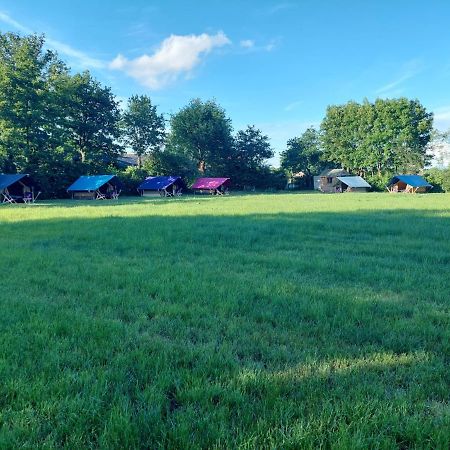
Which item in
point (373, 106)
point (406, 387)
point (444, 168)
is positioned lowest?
point (406, 387)

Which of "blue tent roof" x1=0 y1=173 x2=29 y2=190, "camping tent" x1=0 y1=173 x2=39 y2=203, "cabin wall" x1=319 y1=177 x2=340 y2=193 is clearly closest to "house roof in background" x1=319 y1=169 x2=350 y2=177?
"cabin wall" x1=319 y1=177 x2=340 y2=193

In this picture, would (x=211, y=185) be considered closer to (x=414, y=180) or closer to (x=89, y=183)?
(x=89, y=183)

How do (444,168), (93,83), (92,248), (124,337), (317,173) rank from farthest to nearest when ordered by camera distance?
1. (317,173)
2. (444,168)
3. (93,83)
4. (92,248)
5. (124,337)

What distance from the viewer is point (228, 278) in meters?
6.37

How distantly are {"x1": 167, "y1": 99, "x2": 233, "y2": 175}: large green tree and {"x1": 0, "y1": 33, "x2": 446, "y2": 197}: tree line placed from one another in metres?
0.17

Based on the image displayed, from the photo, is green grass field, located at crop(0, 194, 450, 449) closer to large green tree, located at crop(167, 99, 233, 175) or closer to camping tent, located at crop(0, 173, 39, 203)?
camping tent, located at crop(0, 173, 39, 203)

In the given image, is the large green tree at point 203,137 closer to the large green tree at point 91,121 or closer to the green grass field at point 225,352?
the large green tree at point 91,121

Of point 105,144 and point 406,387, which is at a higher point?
point 105,144

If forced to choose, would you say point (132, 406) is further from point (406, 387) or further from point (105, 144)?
point (105, 144)

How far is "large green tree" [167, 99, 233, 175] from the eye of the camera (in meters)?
62.3

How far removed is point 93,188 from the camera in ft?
136

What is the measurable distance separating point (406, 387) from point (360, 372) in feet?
1.19

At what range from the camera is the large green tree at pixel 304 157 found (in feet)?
250

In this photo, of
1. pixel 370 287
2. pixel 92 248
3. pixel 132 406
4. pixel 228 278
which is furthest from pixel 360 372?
pixel 92 248
